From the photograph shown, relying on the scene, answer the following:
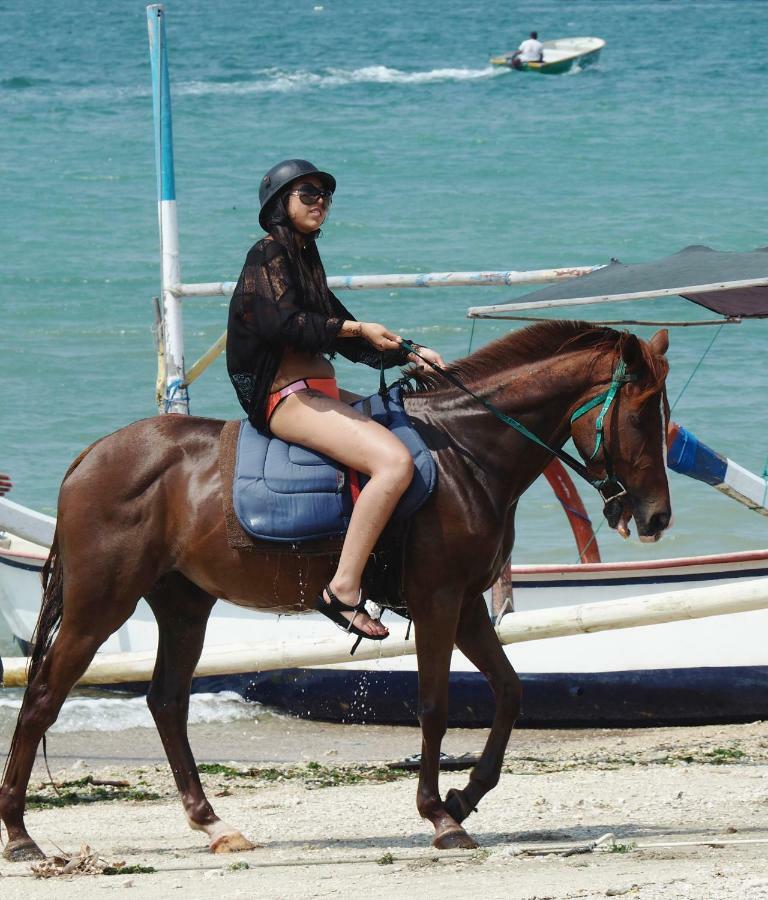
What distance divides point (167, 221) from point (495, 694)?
4790mm

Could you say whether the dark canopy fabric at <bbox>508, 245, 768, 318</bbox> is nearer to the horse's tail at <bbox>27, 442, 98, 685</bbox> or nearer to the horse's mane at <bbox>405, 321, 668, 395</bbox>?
the horse's mane at <bbox>405, 321, 668, 395</bbox>

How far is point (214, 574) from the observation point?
233 inches

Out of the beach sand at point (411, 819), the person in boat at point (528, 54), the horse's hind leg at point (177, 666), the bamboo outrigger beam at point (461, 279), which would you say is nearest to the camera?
the beach sand at point (411, 819)

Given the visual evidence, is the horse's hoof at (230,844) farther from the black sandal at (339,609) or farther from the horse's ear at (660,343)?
the horse's ear at (660,343)

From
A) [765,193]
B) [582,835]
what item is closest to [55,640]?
[582,835]

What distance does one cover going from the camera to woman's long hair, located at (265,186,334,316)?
18.8 feet

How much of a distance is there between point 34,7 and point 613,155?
195ft

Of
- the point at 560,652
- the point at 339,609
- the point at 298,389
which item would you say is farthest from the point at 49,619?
the point at 560,652

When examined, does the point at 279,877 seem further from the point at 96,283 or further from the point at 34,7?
the point at 34,7

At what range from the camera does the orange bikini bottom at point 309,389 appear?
578 cm

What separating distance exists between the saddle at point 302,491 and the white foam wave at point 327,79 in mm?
50055

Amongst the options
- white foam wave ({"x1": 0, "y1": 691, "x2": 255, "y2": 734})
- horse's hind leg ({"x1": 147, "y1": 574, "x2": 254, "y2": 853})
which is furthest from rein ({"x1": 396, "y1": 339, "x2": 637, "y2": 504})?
white foam wave ({"x1": 0, "y1": 691, "x2": 255, "y2": 734})

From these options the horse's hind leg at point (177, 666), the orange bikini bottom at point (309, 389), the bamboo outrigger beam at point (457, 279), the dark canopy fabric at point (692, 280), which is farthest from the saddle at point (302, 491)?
the bamboo outrigger beam at point (457, 279)

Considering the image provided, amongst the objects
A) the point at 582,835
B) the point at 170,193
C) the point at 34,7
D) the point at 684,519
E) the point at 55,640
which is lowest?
the point at 34,7
